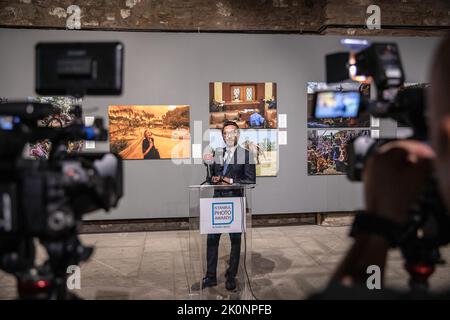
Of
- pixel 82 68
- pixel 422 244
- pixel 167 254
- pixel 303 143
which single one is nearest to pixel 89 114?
pixel 167 254

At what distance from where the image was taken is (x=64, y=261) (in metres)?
1.80

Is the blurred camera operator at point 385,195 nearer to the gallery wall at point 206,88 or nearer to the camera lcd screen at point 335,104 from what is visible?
the camera lcd screen at point 335,104

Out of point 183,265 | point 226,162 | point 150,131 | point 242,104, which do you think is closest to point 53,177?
point 226,162

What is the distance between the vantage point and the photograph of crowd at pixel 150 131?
6348 mm

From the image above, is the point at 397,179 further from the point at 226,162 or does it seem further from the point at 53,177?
the point at 226,162

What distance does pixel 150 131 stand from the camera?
644 centimetres

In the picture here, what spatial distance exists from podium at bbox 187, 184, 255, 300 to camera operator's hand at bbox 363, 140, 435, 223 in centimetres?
211

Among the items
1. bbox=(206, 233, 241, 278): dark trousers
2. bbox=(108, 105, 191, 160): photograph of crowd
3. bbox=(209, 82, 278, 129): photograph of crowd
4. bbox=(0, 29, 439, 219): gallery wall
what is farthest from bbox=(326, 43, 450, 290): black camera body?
bbox=(108, 105, 191, 160): photograph of crowd

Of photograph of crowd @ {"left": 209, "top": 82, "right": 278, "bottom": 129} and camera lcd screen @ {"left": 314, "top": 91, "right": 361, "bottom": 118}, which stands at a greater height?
photograph of crowd @ {"left": 209, "top": 82, "right": 278, "bottom": 129}

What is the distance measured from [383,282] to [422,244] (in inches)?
17.1

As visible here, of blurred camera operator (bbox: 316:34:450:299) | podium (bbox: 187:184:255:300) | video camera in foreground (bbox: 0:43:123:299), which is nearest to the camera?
blurred camera operator (bbox: 316:34:450:299)

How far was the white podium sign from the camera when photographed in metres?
3.61

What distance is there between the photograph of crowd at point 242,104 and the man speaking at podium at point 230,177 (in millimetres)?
2338

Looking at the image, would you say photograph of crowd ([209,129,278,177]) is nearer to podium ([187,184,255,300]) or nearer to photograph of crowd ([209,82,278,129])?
photograph of crowd ([209,82,278,129])
